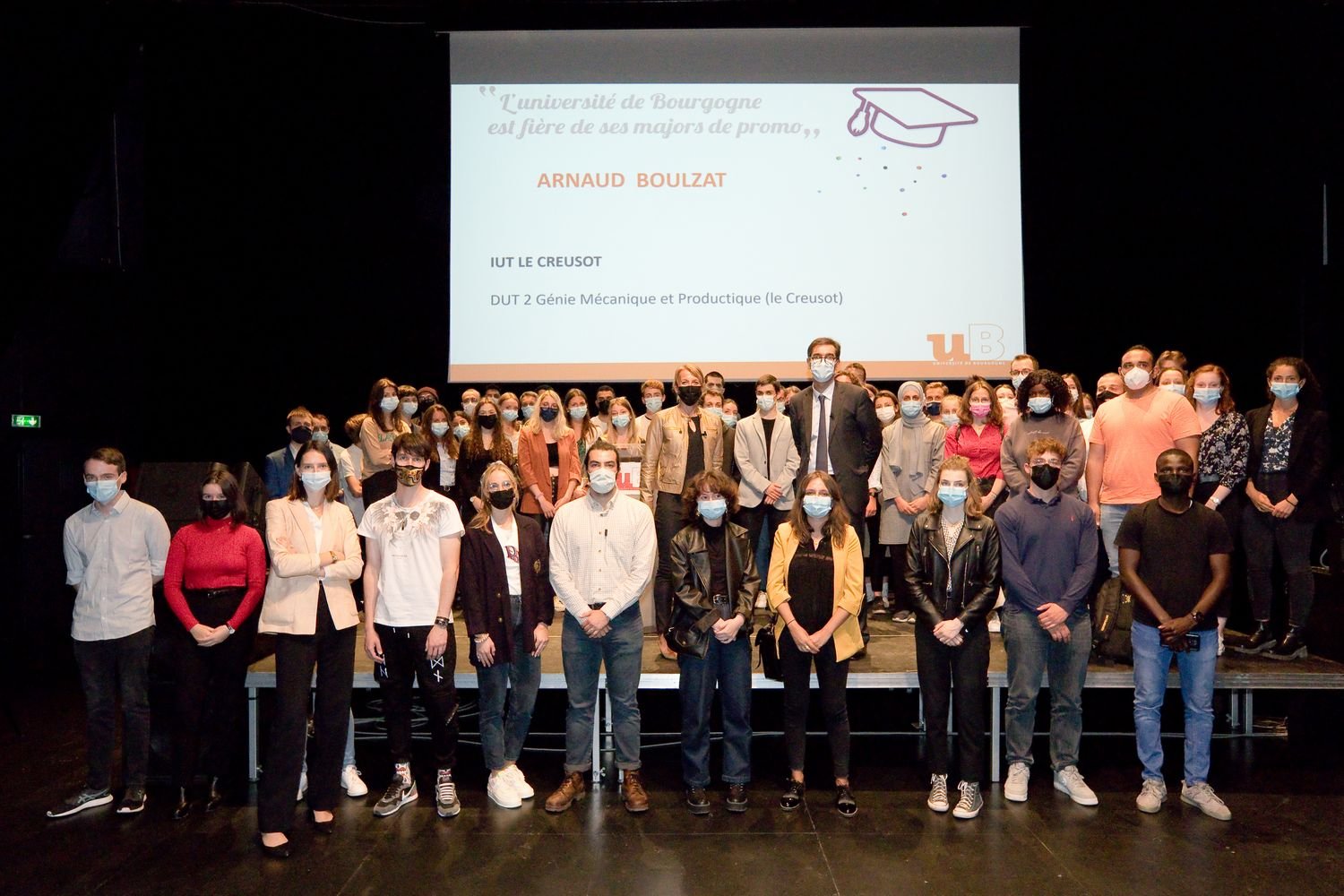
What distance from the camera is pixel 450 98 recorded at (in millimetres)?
7758

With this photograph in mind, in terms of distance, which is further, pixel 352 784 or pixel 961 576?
pixel 352 784

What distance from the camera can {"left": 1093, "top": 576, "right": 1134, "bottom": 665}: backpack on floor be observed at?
4.76 m

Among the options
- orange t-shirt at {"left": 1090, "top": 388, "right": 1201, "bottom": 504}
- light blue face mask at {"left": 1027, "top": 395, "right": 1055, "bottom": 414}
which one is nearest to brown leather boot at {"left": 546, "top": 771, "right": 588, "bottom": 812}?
light blue face mask at {"left": 1027, "top": 395, "right": 1055, "bottom": 414}

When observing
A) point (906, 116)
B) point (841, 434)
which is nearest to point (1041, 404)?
point (841, 434)

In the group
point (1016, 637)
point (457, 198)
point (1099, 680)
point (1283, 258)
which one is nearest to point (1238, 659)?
point (1099, 680)

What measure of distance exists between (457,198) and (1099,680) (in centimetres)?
593

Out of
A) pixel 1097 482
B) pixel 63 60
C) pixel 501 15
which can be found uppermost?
pixel 501 15

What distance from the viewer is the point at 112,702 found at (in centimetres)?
446

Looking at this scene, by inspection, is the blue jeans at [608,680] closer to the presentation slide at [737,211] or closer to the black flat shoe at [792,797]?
the black flat shoe at [792,797]

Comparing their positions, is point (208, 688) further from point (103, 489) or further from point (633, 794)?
point (633, 794)

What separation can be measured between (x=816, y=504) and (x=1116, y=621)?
1.84 m

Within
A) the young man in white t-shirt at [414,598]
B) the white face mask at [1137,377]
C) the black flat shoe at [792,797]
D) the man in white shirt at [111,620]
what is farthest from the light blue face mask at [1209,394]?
the man in white shirt at [111,620]

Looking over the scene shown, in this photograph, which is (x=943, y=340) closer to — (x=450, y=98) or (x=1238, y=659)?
(x=1238, y=659)

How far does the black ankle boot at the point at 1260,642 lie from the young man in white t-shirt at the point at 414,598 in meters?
4.38
